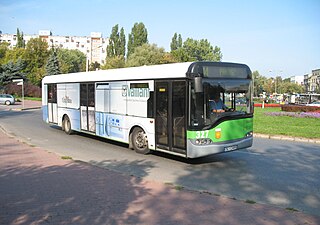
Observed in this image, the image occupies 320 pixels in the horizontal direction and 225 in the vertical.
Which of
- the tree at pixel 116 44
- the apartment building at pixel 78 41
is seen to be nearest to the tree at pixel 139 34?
the tree at pixel 116 44

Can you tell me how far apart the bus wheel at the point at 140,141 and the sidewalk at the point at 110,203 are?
9.29 feet

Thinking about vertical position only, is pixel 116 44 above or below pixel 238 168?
above

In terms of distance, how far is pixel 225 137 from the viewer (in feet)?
29.6

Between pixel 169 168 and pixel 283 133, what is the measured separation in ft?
28.5

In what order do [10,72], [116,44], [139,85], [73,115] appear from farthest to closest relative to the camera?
[116,44]
[10,72]
[73,115]
[139,85]

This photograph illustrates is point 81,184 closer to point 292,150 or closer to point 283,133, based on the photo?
point 292,150

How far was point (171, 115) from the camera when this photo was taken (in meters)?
9.30

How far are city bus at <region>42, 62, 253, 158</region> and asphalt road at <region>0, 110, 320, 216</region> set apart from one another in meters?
0.54

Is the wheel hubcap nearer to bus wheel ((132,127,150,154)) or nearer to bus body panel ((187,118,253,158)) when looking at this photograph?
bus wheel ((132,127,150,154))

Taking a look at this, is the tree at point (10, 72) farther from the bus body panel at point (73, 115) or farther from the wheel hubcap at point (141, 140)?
the wheel hubcap at point (141, 140)

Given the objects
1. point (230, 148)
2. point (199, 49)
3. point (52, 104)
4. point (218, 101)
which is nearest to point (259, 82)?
point (199, 49)

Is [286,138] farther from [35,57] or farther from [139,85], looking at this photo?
[35,57]

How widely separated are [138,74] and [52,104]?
305 inches

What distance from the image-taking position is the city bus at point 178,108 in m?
8.64
